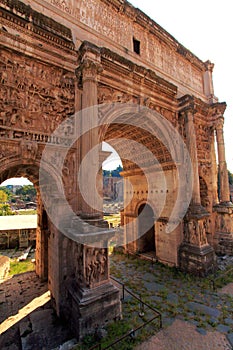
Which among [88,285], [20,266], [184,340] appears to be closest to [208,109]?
[184,340]

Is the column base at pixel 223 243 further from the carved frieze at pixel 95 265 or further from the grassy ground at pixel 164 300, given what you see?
the carved frieze at pixel 95 265

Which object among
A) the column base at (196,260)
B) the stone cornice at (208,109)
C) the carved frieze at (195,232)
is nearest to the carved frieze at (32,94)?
the carved frieze at (195,232)

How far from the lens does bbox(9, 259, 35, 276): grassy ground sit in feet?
32.1

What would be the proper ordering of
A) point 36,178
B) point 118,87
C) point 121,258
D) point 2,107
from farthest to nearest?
point 121,258
point 118,87
point 36,178
point 2,107

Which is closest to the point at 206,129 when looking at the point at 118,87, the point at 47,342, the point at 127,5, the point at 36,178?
the point at 118,87

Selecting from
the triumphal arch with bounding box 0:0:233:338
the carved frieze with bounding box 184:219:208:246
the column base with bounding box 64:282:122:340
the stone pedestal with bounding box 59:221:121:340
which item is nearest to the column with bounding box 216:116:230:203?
the triumphal arch with bounding box 0:0:233:338

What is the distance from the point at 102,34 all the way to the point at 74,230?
8.24m

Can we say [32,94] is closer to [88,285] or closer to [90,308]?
[88,285]

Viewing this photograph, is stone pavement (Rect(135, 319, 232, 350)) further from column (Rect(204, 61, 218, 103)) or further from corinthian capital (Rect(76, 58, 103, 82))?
column (Rect(204, 61, 218, 103))

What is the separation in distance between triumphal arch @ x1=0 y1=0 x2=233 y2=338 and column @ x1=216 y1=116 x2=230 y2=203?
0.08 meters

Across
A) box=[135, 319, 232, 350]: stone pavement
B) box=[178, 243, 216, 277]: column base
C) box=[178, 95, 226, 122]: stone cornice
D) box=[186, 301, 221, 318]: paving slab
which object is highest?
box=[178, 95, 226, 122]: stone cornice

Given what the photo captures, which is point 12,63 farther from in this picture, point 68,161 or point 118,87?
point 118,87

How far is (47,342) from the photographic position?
473 centimetres

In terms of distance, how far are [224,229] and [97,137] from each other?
9842mm
